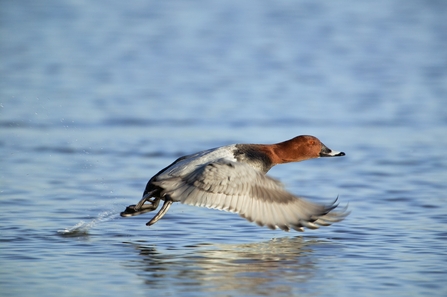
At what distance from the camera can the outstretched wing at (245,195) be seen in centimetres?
784

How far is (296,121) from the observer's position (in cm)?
1544

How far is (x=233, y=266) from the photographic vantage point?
755cm

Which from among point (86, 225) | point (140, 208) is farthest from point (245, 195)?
point (86, 225)

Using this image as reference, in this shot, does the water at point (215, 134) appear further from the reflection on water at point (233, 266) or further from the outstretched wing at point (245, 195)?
the outstretched wing at point (245, 195)

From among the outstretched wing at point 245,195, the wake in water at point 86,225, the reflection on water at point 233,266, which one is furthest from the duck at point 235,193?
the wake in water at point 86,225

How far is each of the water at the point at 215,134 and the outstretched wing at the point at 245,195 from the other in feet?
1.40

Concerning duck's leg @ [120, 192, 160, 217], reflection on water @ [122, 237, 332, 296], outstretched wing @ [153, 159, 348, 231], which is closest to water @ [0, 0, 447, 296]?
reflection on water @ [122, 237, 332, 296]

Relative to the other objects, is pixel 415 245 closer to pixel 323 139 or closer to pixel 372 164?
pixel 372 164

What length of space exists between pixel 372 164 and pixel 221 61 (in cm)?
1000

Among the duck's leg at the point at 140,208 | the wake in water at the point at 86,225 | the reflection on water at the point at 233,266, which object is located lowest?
the reflection on water at the point at 233,266

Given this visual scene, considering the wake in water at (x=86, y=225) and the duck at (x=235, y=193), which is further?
the wake in water at (x=86, y=225)

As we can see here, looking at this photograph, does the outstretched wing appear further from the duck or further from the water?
the water

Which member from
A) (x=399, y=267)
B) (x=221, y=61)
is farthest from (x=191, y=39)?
(x=399, y=267)

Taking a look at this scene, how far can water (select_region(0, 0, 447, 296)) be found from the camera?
750 cm
